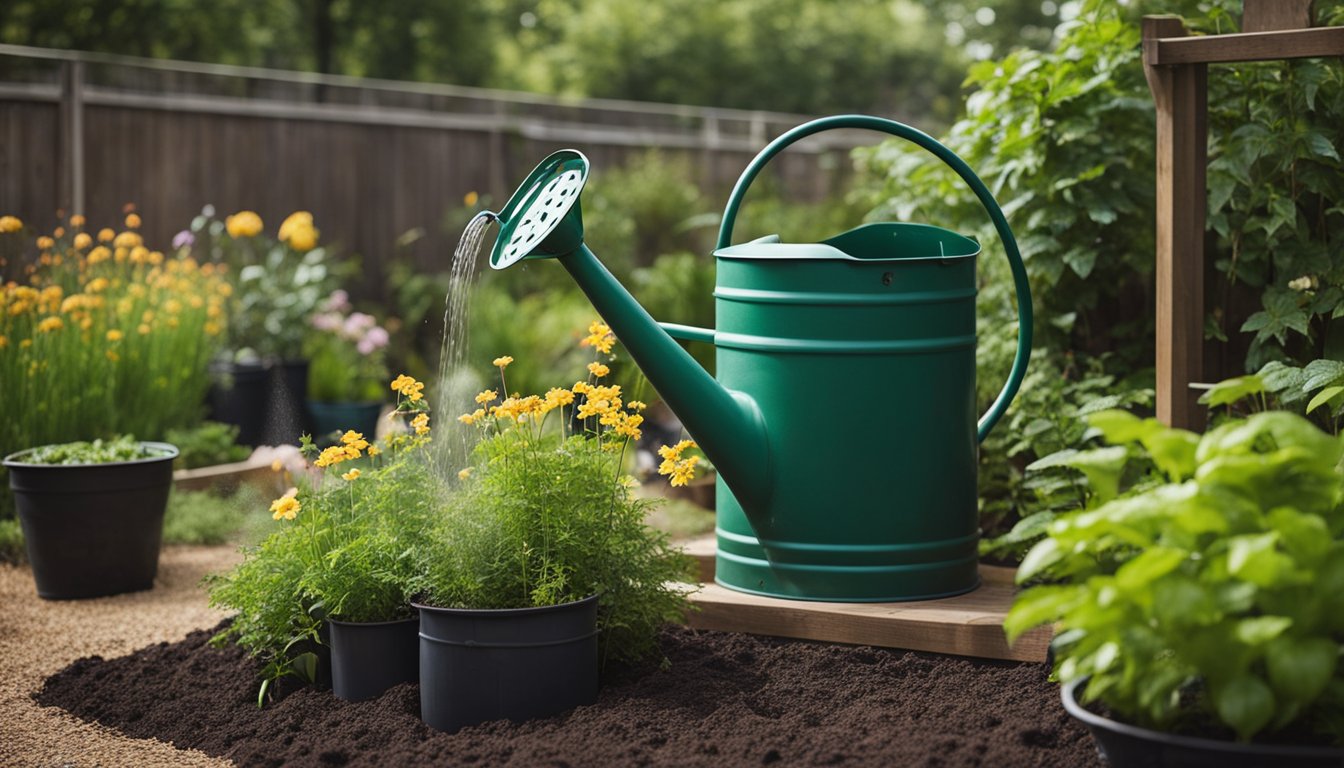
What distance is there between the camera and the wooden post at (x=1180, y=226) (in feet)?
9.73

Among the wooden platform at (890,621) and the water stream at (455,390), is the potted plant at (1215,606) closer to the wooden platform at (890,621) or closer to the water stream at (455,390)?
the wooden platform at (890,621)

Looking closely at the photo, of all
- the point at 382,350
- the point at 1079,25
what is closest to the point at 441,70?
the point at 382,350

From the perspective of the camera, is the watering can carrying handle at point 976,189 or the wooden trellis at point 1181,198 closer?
the watering can carrying handle at point 976,189

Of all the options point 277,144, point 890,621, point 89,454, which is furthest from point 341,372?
point 890,621

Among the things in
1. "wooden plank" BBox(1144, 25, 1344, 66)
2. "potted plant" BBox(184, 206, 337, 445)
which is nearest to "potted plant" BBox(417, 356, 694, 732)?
"wooden plank" BBox(1144, 25, 1344, 66)

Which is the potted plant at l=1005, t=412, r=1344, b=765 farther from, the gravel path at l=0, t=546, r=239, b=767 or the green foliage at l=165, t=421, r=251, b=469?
the green foliage at l=165, t=421, r=251, b=469

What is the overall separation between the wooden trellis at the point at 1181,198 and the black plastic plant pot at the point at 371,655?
172cm

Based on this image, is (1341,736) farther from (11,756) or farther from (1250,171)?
(11,756)

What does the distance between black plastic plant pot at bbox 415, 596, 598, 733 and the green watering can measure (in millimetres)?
555

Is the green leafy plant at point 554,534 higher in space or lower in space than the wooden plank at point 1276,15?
lower

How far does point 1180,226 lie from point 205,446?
3731 millimetres

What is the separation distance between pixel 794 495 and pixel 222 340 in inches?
159

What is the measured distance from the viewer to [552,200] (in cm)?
258

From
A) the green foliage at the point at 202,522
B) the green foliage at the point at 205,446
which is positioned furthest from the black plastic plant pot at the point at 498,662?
the green foliage at the point at 205,446
